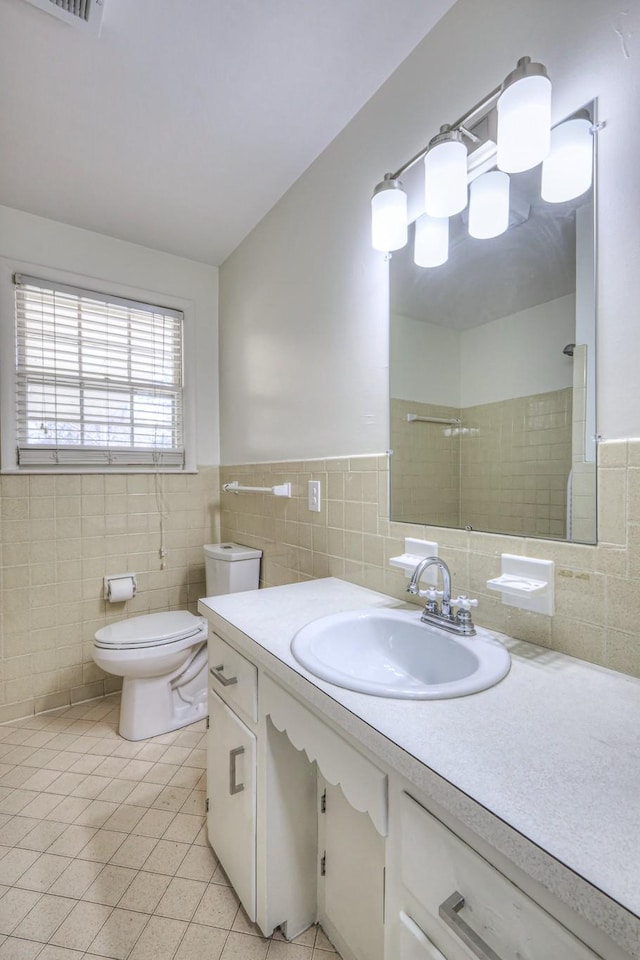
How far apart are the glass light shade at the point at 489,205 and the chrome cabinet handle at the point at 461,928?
1.29 meters

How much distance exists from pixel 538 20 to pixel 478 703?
4.74ft

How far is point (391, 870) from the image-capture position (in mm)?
652

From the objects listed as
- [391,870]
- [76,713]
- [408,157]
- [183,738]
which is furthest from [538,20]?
[76,713]

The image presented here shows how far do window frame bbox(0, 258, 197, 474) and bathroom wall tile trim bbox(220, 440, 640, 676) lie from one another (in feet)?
2.89

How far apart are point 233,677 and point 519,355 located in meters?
1.09

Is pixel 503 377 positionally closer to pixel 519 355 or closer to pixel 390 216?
pixel 519 355

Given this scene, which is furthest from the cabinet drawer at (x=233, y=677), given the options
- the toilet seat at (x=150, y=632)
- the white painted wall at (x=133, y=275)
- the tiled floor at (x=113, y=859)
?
the white painted wall at (x=133, y=275)

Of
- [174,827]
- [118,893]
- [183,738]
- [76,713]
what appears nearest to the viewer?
[118,893]

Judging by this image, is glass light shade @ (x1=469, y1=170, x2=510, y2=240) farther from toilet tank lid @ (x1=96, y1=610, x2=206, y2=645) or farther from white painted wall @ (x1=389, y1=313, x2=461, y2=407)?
toilet tank lid @ (x1=96, y1=610, x2=206, y2=645)

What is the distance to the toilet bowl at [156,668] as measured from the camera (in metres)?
1.86

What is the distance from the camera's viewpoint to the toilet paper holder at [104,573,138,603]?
7.48 ft

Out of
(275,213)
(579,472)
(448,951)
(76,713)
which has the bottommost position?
(76,713)

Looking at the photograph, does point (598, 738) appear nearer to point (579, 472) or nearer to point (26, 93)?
point (579, 472)

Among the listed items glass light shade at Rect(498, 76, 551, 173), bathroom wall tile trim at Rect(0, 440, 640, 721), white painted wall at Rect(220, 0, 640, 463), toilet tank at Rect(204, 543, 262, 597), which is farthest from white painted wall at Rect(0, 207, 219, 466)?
glass light shade at Rect(498, 76, 551, 173)
